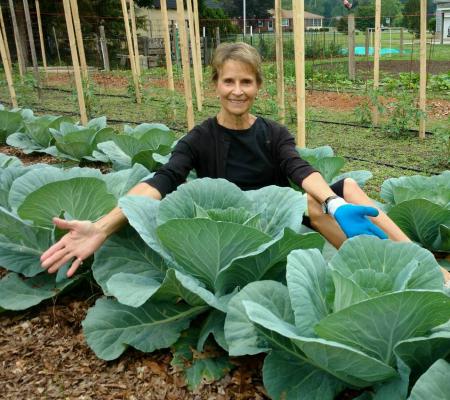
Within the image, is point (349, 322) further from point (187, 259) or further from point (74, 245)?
point (74, 245)

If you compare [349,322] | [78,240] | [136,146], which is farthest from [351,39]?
[349,322]

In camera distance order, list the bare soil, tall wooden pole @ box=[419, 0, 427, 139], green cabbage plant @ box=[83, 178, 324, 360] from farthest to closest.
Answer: the bare soil, tall wooden pole @ box=[419, 0, 427, 139], green cabbage plant @ box=[83, 178, 324, 360]

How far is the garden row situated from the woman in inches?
6.5

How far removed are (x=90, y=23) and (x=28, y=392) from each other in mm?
21687

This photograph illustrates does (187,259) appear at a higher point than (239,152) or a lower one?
lower

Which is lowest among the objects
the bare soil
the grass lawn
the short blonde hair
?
the grass lawn

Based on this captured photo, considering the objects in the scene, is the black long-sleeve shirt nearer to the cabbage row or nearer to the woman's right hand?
the woman's right hand

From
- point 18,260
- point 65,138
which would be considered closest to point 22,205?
point 18,260

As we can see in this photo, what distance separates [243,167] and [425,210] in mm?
960

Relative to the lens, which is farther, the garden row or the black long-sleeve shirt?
the black long-sleeve shirt

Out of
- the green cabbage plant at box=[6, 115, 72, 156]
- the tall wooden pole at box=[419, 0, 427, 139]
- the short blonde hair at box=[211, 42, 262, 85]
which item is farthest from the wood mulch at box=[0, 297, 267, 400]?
the tall wooden pole at box=[419, 0, 427, 139]

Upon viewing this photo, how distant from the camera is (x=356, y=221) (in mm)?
2088

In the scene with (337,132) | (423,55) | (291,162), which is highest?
(423,55)

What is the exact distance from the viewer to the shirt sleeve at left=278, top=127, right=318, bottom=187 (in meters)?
2.52
